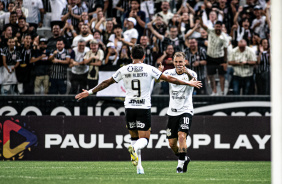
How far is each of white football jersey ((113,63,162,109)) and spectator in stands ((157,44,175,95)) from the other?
216 inches

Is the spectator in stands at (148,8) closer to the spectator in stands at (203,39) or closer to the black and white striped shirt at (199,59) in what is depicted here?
the spectator in stands at (203,39)

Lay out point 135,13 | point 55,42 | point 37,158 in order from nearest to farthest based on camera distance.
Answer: point 37,158
point 55,42
point 135,13

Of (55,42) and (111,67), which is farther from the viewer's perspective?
(55,42)

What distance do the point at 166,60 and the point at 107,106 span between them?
7.01 feet

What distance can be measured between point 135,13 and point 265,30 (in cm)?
419

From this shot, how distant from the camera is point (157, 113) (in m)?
15.5

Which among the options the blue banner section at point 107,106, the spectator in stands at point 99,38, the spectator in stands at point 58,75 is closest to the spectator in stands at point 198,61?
the blue banner section at point 107,106

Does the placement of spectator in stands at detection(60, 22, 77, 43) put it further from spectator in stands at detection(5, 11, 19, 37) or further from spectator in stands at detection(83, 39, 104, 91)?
spectator in stands at detection(5, 11, 19, 37)

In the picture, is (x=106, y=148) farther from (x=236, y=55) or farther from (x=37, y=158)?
(x=236, y=55)

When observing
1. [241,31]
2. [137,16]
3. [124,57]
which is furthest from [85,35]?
[241,31]

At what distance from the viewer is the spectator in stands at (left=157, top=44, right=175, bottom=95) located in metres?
15.2

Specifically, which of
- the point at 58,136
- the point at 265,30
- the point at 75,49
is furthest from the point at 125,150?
the point at 265,30

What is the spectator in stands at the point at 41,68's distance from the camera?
1512cm

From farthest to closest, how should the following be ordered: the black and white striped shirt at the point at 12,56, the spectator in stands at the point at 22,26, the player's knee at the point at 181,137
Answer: the spectator in stands at the point at 22,26, the black and white striped shirt at the point at 12,56, the player's knee at the point at 181,137
